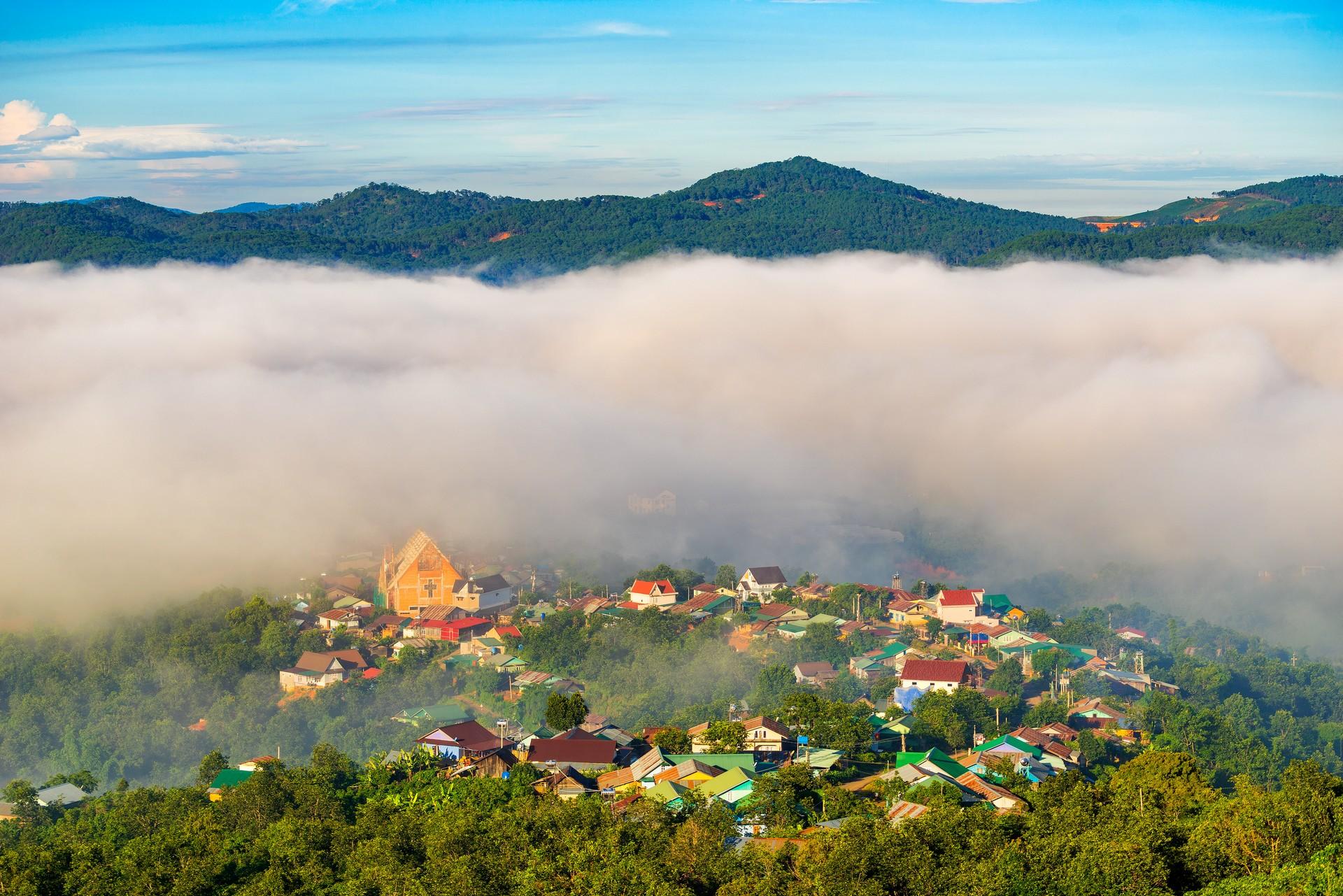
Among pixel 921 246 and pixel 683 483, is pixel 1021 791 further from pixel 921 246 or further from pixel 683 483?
pixel 921 246

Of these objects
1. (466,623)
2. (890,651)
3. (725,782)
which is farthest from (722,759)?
(466,623)

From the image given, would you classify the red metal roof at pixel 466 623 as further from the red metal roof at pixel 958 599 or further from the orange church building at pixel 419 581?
the red metal roof at pixel 958 599

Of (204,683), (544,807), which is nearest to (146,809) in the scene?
(544,807)

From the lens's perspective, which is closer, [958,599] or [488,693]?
[488,693]

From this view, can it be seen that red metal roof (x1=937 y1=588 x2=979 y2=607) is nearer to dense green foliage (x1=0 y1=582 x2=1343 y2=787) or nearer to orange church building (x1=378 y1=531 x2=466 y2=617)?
dense green foliage (x1=0 y1=582 x2=1343 y2=787)

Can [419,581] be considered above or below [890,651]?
above

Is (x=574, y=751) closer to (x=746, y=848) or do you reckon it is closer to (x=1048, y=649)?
(x=746, y=848)

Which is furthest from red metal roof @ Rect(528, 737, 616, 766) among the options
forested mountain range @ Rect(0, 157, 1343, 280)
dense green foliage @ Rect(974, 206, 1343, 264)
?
dense green foliage @ Rect(974, 206, 1343, 264)

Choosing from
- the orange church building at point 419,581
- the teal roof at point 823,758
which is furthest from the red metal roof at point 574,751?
the orange church building at point 419,581
